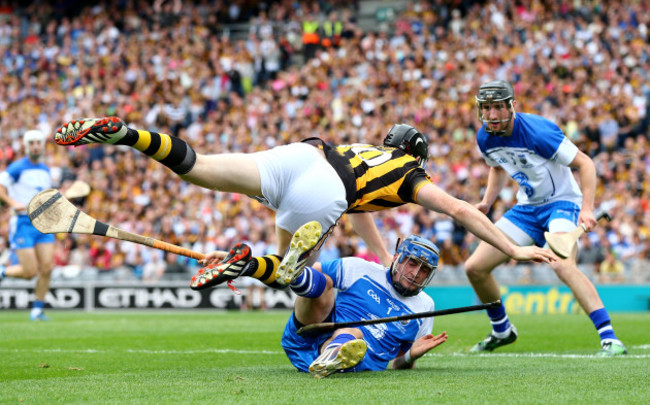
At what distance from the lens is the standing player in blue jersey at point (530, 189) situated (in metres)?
7.38

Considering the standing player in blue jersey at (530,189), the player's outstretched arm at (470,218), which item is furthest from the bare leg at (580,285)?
the player's outstretched arm at (470,218)

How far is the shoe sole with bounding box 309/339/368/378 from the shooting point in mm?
5338

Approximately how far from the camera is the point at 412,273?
592 centimetres

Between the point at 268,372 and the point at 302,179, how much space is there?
134 cm

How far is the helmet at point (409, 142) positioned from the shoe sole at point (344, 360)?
1.62m

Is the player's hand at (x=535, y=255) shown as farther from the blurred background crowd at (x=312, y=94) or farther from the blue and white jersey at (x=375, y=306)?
the blurred background crowd at (x=312, y=94)

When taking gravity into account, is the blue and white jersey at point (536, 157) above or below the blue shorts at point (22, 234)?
above

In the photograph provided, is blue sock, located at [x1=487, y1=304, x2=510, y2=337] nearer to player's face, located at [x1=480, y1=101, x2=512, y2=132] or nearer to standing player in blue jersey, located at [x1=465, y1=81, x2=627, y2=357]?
standing player in blue jersey, located at [x1=465, y1=81, x2=627, y2=357]

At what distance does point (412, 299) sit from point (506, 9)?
16775mm

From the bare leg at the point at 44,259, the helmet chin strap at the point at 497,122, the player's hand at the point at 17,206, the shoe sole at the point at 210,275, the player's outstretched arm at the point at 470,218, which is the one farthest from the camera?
the bare leg at the point at 44,259

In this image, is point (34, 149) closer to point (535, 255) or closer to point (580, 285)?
point (580, 285)

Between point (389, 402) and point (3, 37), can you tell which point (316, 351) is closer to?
point (389, 402)

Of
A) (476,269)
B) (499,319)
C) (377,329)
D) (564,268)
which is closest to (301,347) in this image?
(377,329)

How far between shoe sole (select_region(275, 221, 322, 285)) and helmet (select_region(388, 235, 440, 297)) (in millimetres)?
688
